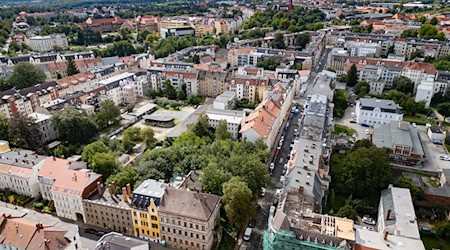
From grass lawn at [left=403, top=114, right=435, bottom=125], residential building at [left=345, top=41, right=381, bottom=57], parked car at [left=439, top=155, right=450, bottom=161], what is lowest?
parked car at [left=439, top=155, right=450, bottom=161]

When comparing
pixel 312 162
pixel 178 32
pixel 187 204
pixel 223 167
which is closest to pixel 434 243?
pixel 312 162

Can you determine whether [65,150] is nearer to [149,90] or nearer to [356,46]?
[149,90]

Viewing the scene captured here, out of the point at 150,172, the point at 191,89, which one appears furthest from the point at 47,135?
the point at 191,89

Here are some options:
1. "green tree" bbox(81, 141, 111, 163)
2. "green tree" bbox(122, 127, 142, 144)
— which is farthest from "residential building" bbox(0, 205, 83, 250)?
"green tree" bbox(122, 127, 142, 144)

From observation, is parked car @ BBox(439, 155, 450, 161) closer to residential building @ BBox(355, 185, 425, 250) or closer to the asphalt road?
residential building @ BBox(355, 185, 425, 250)

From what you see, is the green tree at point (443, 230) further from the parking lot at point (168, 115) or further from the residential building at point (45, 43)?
the residential building at point (45, 43)

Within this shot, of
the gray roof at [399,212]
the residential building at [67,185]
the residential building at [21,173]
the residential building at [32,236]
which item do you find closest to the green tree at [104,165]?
the residential building at [67,185]

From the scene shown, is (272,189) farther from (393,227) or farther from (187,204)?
(393,227)
